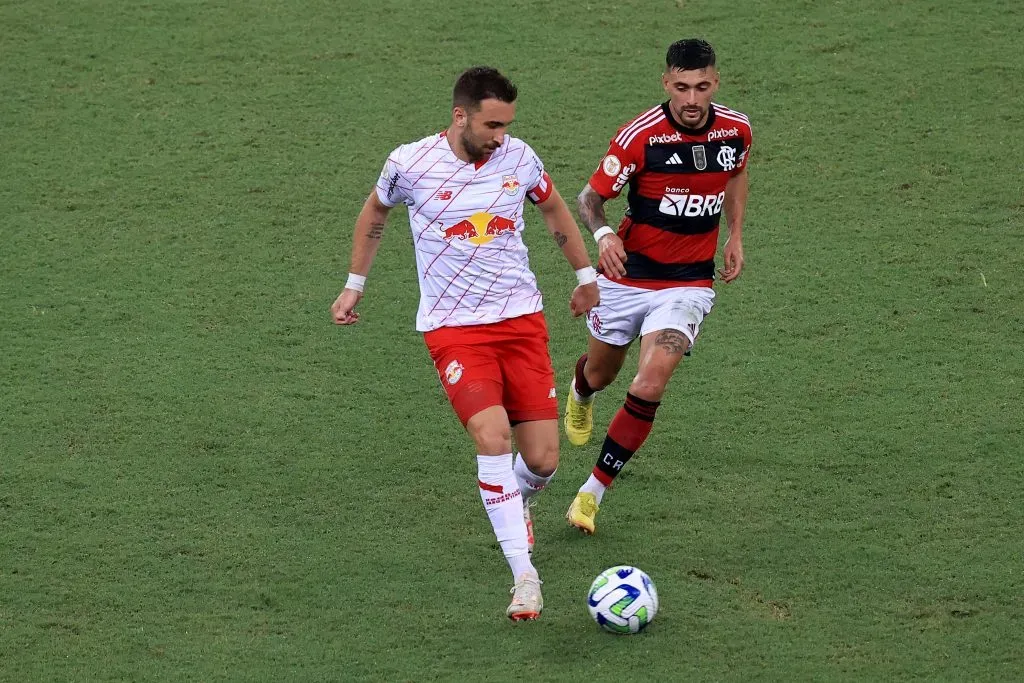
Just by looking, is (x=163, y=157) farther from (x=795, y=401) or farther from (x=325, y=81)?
(x=795, y=401)

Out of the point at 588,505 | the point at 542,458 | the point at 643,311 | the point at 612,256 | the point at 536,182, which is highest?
the point at 536,182

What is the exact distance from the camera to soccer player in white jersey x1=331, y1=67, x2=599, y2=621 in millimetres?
6102

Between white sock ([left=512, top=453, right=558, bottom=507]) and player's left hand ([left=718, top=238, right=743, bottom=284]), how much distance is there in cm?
141

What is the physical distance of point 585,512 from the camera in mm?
6820

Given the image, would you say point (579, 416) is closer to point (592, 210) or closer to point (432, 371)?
point (432, 371)

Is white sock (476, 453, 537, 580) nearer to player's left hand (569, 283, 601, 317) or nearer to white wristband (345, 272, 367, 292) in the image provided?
player's left hand (569, 283, 601, 317)

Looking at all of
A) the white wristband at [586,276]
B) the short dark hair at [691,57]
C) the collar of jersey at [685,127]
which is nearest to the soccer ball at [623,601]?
the white wristband at [586,276]

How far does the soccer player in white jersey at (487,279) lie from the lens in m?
6.10

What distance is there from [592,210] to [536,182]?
0.63 m

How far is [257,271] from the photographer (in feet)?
30.2

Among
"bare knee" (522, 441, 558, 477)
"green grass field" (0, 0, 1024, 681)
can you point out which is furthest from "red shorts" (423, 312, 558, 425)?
"green grass field" (0, 0, 1024, 681)

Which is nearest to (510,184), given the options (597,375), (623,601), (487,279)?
(487,279)

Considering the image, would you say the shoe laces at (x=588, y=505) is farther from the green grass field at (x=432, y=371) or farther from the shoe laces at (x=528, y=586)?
the shoe laces at (x=528, y=586)

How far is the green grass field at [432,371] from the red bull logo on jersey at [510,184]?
5.62 feet
